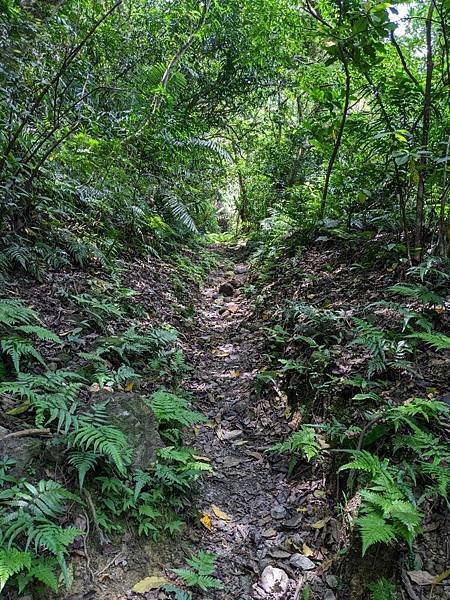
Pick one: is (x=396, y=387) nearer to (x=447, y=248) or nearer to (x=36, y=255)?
(x=447, y=248)

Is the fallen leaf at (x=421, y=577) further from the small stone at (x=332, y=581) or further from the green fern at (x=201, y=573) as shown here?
the green fern at (x=201, y=573)

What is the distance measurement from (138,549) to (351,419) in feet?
5.53

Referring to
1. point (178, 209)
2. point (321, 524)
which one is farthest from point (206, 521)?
point (178, 209)

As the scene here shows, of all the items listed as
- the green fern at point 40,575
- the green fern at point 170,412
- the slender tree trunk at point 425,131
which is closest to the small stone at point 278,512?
the green fern at point 170,412

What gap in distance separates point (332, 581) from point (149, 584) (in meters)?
1.01

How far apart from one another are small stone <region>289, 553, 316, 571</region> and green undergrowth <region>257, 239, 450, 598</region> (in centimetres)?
24

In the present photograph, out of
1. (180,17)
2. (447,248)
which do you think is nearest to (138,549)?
(447,248)

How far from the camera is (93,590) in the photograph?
6.49ft

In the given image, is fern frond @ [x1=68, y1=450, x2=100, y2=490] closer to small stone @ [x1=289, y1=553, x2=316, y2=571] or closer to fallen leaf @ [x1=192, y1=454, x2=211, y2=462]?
fallen leaf @ [x1=192, y1=454, x2=211, y2=462]

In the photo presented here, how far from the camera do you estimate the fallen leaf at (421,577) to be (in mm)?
1954

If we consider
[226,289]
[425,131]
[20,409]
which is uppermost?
[425,131]

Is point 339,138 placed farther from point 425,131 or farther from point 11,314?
point 11,314

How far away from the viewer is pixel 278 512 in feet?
9.14

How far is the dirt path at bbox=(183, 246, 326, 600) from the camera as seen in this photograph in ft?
7.97
